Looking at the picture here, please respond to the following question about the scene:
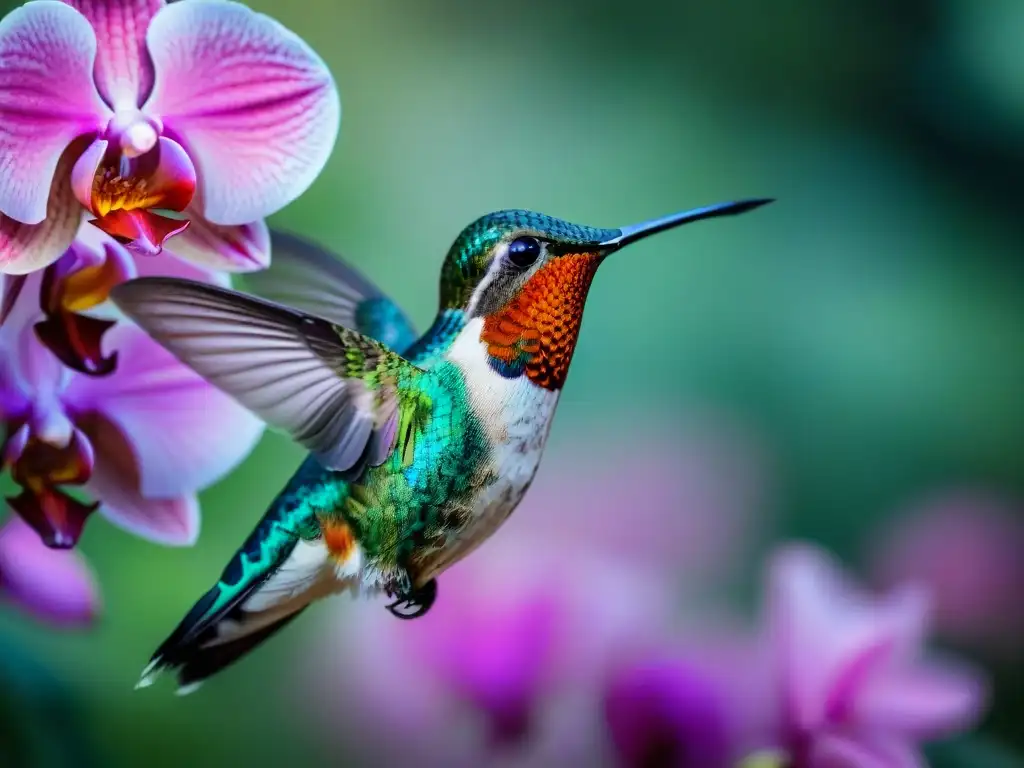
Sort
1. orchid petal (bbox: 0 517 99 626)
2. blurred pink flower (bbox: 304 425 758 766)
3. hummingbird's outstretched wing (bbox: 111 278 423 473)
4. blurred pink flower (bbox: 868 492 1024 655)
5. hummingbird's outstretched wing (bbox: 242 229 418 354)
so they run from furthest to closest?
blurred pink flower (bbox: 868 492 1024 655) → blurred pink flower (bbox: 304 425 758 766) → orchid petal (bbox: 0 517 99 626) → hummingbird's outstretched wing (bbox: 242 229 418 354) → hummingbird's outstretched wing (bbox: 111 278 423 473)

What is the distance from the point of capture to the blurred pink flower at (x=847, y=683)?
0.67 meters

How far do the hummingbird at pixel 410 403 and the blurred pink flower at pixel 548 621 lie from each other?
0.32m

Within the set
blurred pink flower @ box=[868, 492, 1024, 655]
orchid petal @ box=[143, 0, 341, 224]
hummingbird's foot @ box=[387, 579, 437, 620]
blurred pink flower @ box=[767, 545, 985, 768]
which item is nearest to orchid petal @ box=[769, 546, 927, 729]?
blurred pink flower @ box=[767, 545, 985, 768]

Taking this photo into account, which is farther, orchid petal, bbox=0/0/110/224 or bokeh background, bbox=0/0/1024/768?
bokeh background, bbox=0/0/1024/768

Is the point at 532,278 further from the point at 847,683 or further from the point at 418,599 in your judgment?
the point at 847,683

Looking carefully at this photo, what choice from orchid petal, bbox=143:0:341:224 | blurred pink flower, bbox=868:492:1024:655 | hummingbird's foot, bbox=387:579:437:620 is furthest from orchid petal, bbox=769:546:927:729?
orchid petal, bbox=143:0:341:224

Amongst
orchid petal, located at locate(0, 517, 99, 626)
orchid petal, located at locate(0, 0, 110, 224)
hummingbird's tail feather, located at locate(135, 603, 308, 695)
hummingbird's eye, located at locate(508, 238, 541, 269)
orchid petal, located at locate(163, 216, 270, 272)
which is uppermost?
hummingbird's eye, located at locate(508, 238, 541, 269)

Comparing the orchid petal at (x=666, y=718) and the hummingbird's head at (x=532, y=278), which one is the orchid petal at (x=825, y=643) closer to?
the orchid petal at (x=666, y=718)

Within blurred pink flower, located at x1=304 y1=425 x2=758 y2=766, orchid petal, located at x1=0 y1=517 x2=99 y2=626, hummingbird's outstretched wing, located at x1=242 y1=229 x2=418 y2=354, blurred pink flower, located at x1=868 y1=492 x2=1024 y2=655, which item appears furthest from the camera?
blurred pink flower, located at x1=868 y1=492 x2=1024 y2=655

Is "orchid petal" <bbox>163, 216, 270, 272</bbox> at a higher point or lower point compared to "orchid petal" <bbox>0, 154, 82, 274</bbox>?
higher

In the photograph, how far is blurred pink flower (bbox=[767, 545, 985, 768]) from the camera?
67 cm

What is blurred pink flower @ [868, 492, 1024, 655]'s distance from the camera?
861 mm

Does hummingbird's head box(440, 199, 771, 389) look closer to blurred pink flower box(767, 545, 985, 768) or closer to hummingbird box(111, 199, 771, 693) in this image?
hummingbird box(111, 199, 771, 693)

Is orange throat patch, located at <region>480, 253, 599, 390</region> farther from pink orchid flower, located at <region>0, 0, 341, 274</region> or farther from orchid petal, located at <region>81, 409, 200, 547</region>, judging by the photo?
orchid petal, located at <region>81, 409, 200, 547</region>
